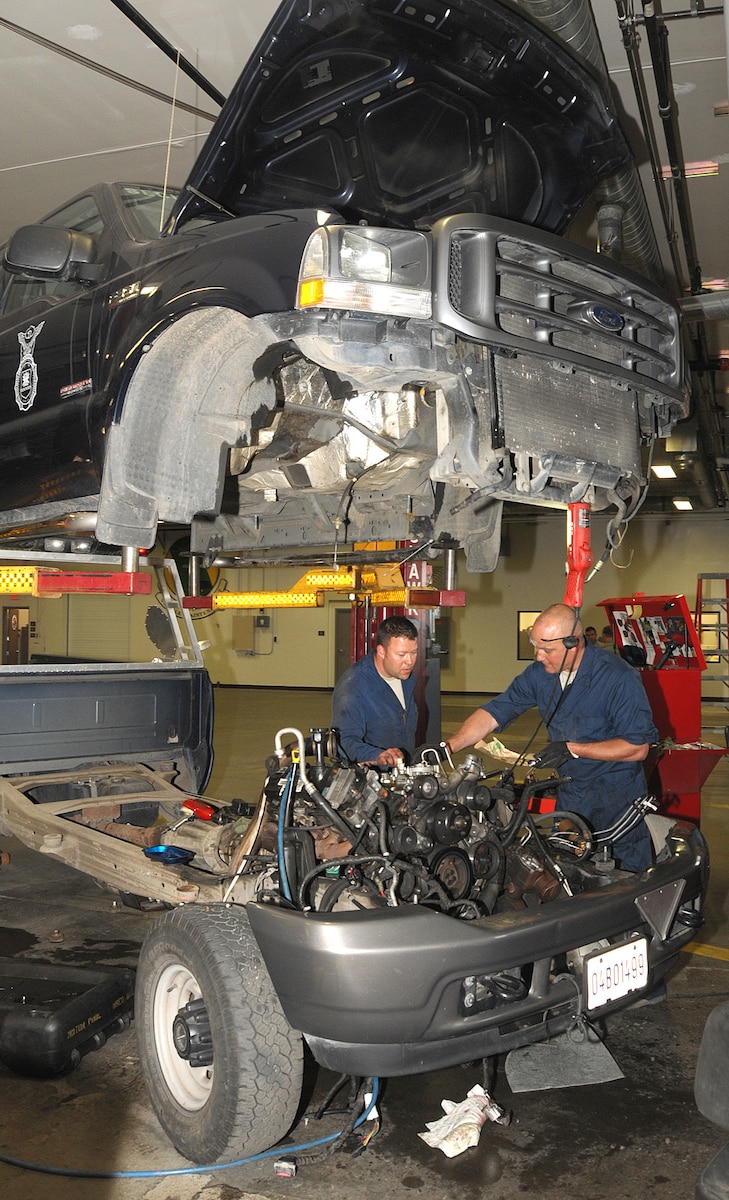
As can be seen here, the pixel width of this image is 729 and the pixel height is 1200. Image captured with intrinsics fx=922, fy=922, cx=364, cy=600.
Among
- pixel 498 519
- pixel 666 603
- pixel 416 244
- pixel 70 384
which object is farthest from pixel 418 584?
pixel 416 244

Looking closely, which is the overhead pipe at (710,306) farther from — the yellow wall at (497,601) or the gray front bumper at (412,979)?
the yellow wall at (497,601)

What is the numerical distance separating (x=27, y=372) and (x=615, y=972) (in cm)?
333

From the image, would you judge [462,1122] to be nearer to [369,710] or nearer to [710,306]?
[369,710]

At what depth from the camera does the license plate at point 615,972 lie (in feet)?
8.24

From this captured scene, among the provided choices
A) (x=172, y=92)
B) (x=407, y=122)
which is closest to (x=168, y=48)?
(x=172, y=92)

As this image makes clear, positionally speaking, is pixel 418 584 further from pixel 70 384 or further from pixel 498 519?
pixel 70 384

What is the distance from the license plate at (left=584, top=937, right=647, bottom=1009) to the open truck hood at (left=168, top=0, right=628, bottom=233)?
8.78 ft

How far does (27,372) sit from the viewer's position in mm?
4047

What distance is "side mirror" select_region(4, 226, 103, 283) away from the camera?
3.44 metres

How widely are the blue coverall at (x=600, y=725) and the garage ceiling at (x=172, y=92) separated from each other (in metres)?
2.74

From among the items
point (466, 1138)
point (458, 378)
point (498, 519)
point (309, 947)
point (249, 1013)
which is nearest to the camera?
point (309, 947)

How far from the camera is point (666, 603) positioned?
25.2 feet

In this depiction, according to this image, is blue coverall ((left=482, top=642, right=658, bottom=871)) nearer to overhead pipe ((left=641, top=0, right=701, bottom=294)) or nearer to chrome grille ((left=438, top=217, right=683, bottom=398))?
chrome grille ((left=438, top=217, right=683, bottom=398))

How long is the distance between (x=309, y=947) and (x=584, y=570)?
6.07 feet
